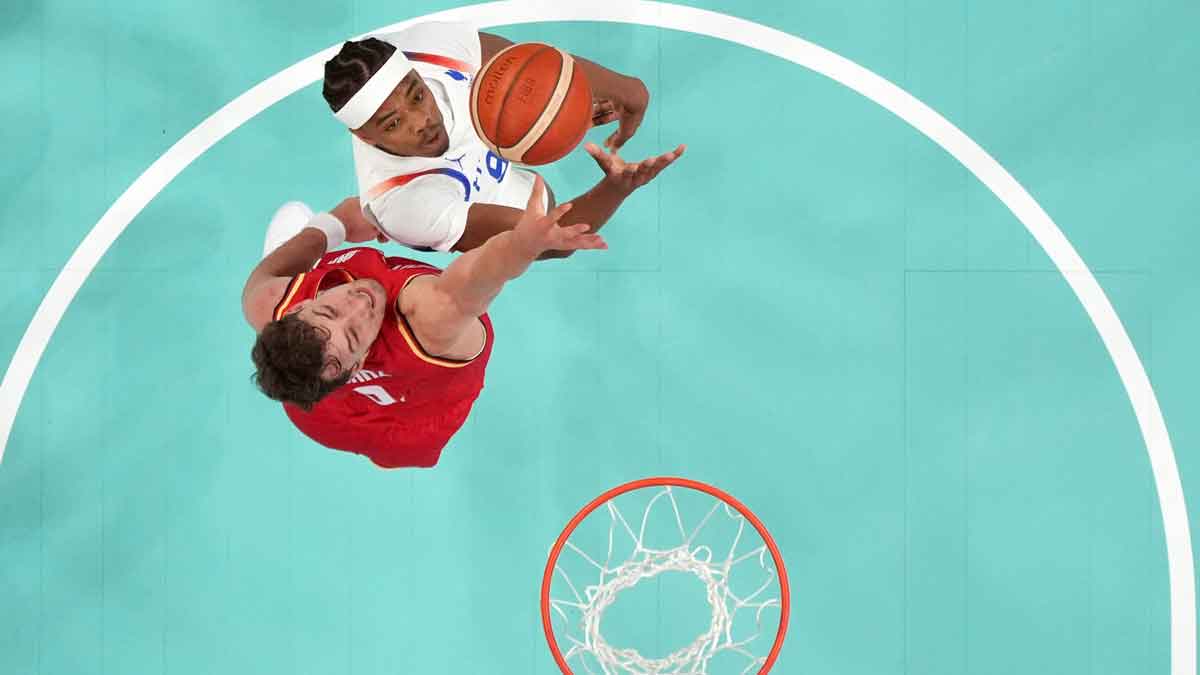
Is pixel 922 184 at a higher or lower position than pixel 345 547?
higher

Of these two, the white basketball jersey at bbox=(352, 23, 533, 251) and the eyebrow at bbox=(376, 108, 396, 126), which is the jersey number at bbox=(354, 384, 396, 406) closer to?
the white basketball jersey at bbox=(352, 23, 533, 251)

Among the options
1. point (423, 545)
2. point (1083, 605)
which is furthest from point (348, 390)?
point (1083, 605)

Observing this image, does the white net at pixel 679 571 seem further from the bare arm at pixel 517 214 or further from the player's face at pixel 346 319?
the player's face at pixel 346 319

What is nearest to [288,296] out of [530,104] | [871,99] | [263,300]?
[263,300]

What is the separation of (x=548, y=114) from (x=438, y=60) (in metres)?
0.63

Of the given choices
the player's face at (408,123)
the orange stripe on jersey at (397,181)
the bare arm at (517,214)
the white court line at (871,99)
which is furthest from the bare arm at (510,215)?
the white court line at (871,99)

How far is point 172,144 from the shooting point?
4629 mm

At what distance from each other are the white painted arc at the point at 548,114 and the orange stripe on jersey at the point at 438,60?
20.0 inches

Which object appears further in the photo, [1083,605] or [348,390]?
[1083,605]

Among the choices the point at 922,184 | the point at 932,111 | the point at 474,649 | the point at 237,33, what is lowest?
the point at 474,649

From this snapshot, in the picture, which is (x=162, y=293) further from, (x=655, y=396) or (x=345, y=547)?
(x=655, y=396)

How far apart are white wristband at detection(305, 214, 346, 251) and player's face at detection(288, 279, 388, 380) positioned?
846 millimetres

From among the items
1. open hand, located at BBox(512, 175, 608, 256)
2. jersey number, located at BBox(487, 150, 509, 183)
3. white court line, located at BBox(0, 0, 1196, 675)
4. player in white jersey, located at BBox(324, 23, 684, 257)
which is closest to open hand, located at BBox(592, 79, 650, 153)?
player in white jersey, located at BBox(324, 23, 684, 257)

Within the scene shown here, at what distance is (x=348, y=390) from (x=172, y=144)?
225cm
